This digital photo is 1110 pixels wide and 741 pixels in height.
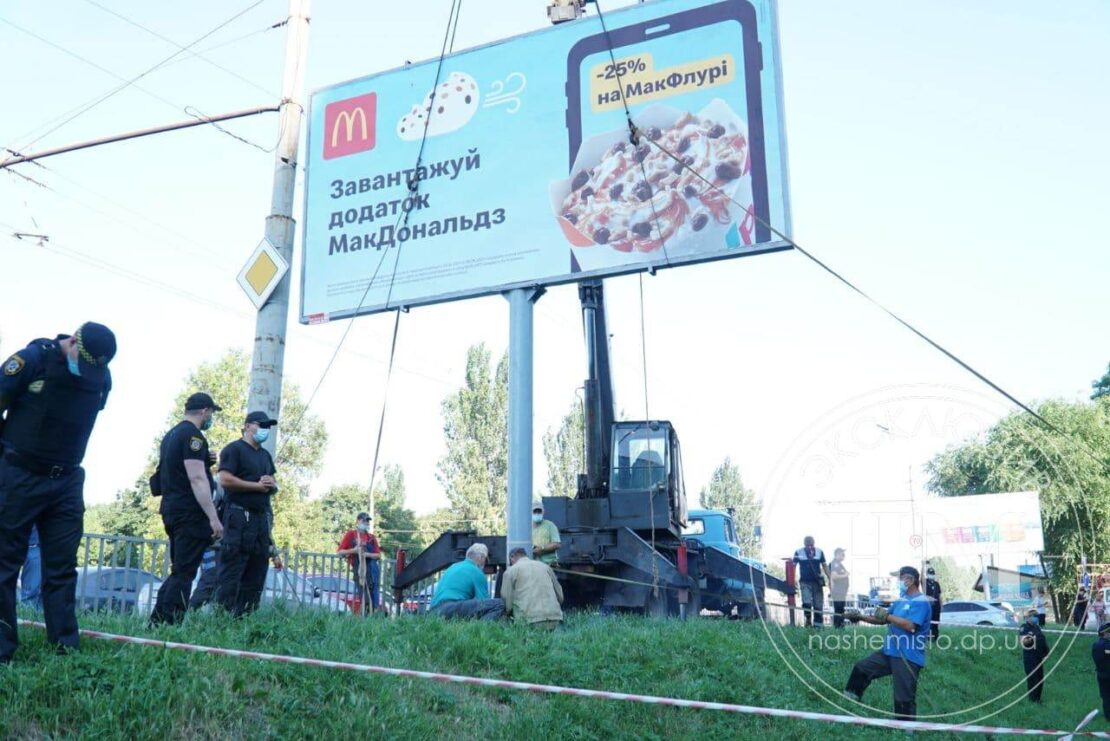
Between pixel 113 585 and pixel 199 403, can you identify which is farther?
pixel 113 585

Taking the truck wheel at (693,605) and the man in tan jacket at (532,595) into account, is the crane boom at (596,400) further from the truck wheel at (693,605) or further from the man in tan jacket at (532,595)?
the man in tan jacket at (532,595)

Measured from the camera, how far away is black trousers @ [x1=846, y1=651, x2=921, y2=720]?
826 cm

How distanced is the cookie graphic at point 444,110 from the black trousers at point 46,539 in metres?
8.75

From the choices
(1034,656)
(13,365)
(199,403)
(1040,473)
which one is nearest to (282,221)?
(199,403)

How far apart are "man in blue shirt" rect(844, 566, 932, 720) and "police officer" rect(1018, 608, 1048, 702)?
17.1ft

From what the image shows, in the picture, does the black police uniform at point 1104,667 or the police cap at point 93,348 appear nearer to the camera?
the police cap at point 93,348

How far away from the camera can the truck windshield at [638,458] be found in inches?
571

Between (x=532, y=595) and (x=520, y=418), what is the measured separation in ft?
10.9

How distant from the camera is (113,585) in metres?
8.52

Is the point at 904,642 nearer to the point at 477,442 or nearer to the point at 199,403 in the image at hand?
the point at 199,403

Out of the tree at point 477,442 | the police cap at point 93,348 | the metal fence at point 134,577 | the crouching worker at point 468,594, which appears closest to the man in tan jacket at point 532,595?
the crouching worker at point 468,594

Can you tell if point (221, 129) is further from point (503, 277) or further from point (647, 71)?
point (647, 71)

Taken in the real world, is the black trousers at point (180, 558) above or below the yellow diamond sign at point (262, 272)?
below

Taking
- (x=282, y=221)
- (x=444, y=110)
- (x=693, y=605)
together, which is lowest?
(x=693, y=605)
